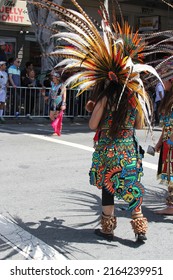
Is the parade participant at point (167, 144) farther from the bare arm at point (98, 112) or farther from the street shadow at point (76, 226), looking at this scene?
the bare arm at point (98, 112)

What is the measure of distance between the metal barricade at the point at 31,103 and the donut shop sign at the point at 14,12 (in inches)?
167

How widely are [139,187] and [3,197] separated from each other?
7.52 ft

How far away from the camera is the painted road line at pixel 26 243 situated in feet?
14.8

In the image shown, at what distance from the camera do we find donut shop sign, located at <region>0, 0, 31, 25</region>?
731 inches

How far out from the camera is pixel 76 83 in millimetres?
4875

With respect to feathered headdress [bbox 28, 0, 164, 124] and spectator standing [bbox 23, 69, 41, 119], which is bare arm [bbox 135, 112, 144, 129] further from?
spectator standing [bbox 23, 69, 41, 119]

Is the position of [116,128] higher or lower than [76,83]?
lower

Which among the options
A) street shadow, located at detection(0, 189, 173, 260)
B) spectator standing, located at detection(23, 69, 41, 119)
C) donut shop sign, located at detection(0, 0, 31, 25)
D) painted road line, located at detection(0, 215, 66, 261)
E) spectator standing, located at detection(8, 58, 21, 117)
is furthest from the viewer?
donut shop sign, located at detection(0, 0, 31, 25)

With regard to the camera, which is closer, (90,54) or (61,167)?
(90,54)

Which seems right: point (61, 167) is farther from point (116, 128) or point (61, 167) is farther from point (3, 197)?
point (116, 128)

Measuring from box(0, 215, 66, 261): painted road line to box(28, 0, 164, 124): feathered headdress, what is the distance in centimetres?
154

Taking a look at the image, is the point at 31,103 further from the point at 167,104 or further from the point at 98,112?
the point at 98,112

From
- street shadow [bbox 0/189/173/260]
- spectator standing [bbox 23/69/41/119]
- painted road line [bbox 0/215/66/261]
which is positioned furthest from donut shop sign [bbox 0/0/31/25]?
painted road line [bbox 0/215/66/261]
